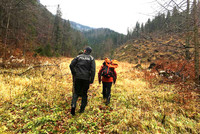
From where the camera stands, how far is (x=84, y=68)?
3.43 m

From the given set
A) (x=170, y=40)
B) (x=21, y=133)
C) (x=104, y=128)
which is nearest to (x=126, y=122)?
(x=104, y=128)

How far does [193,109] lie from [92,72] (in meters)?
4.24

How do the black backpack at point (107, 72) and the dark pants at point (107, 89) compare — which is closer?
the black backpack at point (107, 72)

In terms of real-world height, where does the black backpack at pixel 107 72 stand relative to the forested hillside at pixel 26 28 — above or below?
below

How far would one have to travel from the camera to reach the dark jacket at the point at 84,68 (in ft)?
11.1

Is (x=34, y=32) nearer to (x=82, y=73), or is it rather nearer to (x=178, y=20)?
(x=82, y=73)

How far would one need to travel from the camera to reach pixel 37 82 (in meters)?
5.59

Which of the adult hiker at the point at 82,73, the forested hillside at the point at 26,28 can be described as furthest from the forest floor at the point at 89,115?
the forested hillside at the point at 26,28

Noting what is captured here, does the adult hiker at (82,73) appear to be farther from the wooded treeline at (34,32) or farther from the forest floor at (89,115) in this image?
the wooded treeline at (34,32)

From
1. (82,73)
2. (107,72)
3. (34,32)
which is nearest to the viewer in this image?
(82,73)

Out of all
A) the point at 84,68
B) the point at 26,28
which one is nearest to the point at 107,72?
the point at 84,68

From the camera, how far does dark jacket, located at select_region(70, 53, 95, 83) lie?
3377 millimetres

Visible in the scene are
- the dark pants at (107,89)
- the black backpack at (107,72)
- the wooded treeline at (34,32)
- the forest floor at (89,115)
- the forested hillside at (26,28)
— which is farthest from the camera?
the wooded treeline at (34,32)

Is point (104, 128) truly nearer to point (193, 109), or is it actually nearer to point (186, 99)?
point (193, 109)
